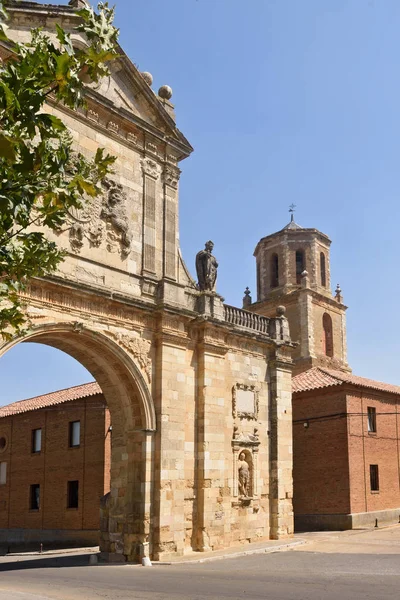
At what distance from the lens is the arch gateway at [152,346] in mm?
18281

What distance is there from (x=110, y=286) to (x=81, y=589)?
26.8 ft

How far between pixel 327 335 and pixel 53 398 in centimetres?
2067

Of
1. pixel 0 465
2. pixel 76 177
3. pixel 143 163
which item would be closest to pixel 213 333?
pixel 143 163

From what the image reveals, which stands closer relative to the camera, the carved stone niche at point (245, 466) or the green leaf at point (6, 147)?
the green leaf at point (6, 147)

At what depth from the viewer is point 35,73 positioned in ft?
19.7

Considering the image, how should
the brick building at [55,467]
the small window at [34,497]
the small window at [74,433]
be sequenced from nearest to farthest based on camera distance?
the brick building at [55,467]
the small window at [74,433]
the small window at [34,497]

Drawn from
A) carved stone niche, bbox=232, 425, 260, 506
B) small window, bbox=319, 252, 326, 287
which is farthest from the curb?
small window, bbox=319, 252, 326, 287

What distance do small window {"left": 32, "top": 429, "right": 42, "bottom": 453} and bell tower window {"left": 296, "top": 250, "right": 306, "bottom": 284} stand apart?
66.8 feet

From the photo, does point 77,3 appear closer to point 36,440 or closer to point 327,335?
point 36,440

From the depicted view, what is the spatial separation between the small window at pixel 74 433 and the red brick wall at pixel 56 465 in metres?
0.20

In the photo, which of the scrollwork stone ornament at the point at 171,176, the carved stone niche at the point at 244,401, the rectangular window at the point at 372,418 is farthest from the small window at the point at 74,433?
the scrollwork stone ornament at the point at 171,176

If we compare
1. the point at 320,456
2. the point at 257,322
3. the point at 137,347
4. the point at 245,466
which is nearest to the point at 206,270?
the point at 257,322

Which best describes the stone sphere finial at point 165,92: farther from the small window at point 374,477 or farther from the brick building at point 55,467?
the small window at point 374,477

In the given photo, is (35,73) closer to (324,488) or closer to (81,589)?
(81,589)
